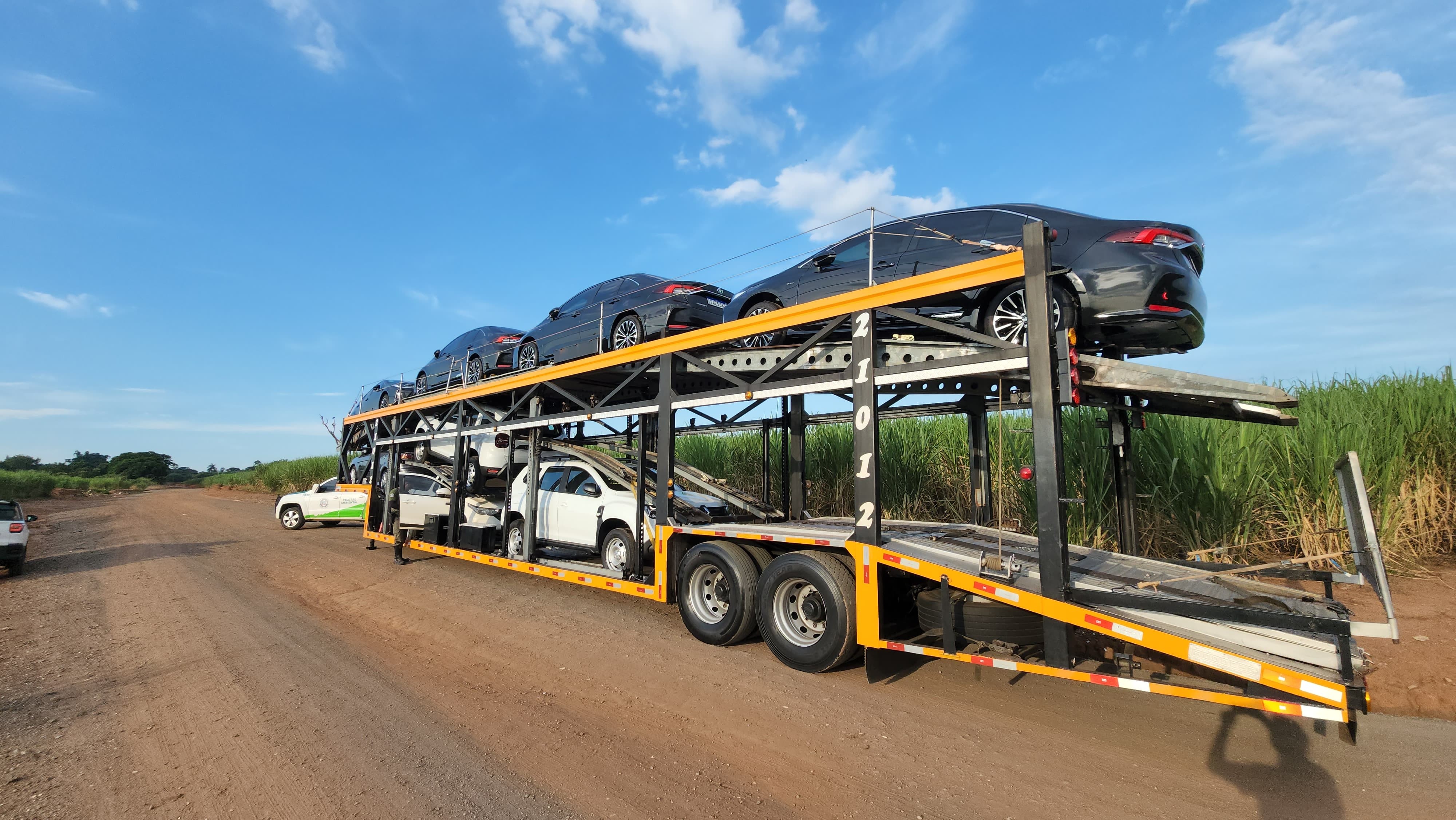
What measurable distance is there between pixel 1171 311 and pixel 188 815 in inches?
268

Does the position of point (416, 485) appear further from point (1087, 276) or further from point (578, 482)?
point (1087, 276)

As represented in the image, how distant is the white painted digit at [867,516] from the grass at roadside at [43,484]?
4868cm

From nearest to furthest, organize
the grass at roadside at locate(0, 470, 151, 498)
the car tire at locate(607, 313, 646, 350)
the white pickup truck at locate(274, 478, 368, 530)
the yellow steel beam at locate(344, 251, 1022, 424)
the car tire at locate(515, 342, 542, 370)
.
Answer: the yellow steel beam at locate(344, 251, 1022, 424)
the car tire at locate(607, 313, 646, 350)
the car tire at locate(515, 342, 542, 370)
the white pickup truck at locate(274, 478, 368, 530)
the grass at roadside at locate(0, 470, 151, 498)

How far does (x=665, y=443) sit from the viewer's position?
6574 mm

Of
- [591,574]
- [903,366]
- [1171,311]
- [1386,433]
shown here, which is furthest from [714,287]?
[1386,433]

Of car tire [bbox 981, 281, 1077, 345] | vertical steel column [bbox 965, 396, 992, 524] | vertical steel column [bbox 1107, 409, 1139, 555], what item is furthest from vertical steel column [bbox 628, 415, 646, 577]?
vertical steel column [bbox 1107, 409, 1139, 555]

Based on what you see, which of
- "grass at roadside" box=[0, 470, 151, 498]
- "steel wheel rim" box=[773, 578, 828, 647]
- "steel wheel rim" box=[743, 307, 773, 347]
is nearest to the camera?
"steel wheel rim" box=[773, 578, 828, 647]

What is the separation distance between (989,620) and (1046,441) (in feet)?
4.16

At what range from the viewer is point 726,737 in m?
4.12

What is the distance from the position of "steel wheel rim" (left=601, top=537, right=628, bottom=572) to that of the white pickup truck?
11.3 m

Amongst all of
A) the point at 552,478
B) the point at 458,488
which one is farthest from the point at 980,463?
the point at 458,488

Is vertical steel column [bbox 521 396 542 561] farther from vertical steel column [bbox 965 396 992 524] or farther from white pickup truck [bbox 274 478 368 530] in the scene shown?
white pickup truck [bbox 274 478 368 530]

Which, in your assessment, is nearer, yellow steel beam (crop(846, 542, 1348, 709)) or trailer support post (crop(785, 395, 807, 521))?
yellow steel beam (crop(846, 542, 1348, 709))

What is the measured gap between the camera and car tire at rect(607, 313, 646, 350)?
9.52 metres
